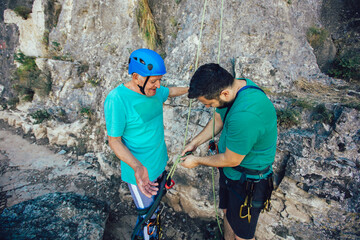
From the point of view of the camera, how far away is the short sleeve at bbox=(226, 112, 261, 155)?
4.93 feet

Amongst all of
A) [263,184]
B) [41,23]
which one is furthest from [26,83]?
[263,184]

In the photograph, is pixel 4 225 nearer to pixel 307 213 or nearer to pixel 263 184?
pixel 263 184

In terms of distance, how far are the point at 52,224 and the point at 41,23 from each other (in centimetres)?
772

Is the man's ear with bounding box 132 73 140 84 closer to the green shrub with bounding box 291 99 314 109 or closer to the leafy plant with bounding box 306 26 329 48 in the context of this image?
the green shrub with bounding box 291 99 314 109

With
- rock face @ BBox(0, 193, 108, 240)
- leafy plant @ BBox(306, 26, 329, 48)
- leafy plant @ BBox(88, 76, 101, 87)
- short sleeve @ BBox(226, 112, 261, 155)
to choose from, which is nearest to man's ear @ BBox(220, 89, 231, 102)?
short sleeve @ BBox(226, 112, 261, 155)

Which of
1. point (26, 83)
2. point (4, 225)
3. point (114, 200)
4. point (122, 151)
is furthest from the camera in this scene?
point (26, 83)

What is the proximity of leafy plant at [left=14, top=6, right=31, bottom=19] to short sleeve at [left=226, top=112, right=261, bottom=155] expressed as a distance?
10034 millimetres

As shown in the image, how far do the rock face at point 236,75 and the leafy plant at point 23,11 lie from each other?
21cm

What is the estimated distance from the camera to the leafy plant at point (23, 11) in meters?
7.16

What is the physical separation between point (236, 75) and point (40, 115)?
21.4 feet

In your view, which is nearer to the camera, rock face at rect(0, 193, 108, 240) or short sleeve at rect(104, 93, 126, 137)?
short sleeve at rect(104, 93, 126, 137)

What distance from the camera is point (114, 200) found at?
384 cm

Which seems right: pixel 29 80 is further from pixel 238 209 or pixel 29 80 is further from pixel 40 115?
pixel 238 209

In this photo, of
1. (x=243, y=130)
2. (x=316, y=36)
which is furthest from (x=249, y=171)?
(x=316, y=36)
